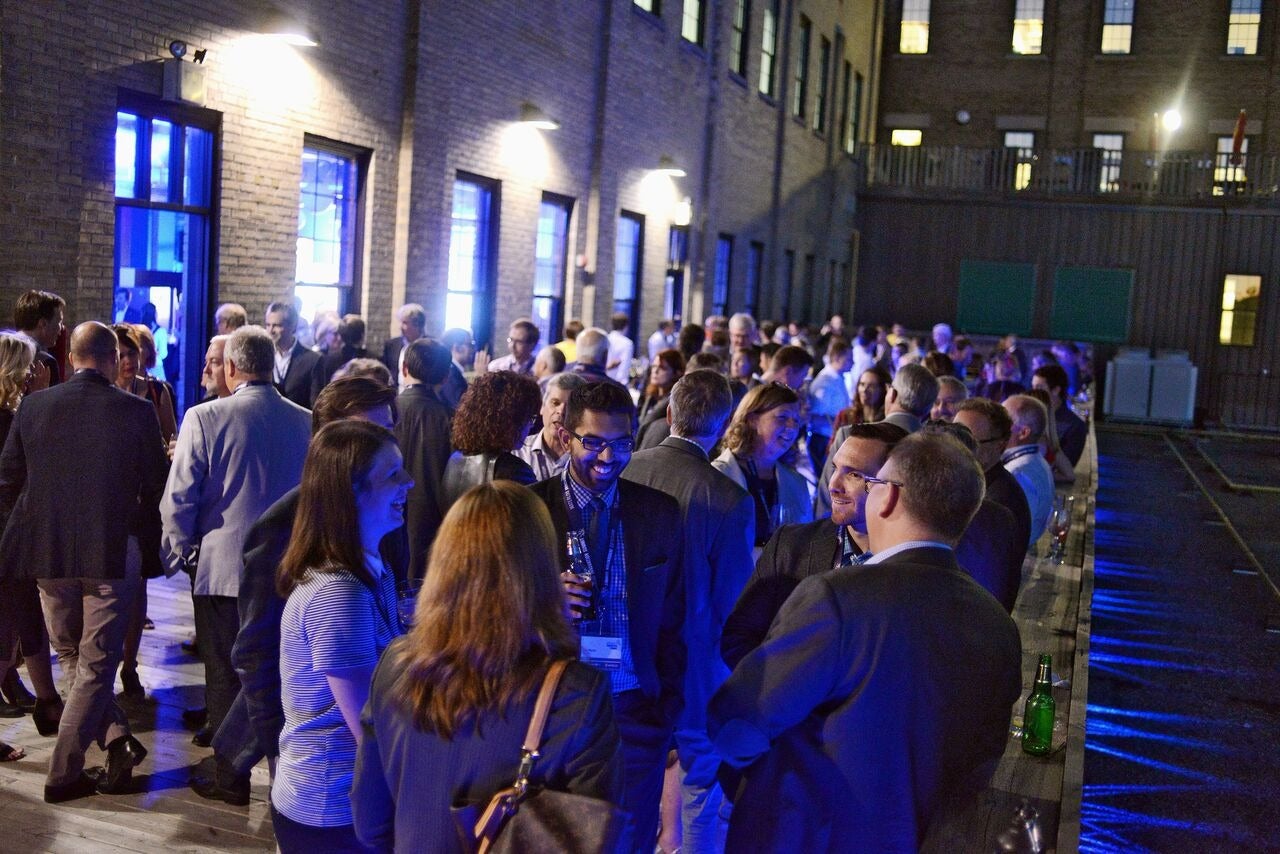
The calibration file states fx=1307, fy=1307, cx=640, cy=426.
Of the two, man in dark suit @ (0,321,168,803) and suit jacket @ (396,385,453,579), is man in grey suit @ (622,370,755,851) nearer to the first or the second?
suit jacket @ (396,385,453,579)

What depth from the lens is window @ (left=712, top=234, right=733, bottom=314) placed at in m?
23.8

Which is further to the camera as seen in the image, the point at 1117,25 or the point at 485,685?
the point at 1117,25

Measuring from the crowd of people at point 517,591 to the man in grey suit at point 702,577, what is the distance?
1 centimetres

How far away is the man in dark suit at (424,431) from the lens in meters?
6.32

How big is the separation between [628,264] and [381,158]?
7.39m

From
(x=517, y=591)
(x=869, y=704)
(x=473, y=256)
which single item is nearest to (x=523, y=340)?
(x=473, y=256)

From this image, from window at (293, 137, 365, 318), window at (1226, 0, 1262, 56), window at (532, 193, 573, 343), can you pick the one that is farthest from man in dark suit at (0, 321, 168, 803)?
window at (1226, 0, 1262, 56)

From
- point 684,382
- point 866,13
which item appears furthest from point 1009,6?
point 684,382

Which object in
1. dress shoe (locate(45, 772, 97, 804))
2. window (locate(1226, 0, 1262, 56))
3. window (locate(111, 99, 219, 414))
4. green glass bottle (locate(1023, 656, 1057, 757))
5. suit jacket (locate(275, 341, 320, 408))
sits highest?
window (locate(1226, 0, 1262, 56))

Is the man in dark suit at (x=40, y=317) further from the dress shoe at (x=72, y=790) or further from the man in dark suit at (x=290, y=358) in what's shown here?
the dress shoe at (x=72, y=790)

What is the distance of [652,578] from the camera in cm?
411

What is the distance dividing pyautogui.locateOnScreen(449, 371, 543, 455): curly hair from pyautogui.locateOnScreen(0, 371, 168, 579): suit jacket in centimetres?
157

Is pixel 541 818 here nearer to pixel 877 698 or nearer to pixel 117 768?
pixel 877 698

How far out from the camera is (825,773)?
2.84 meters
